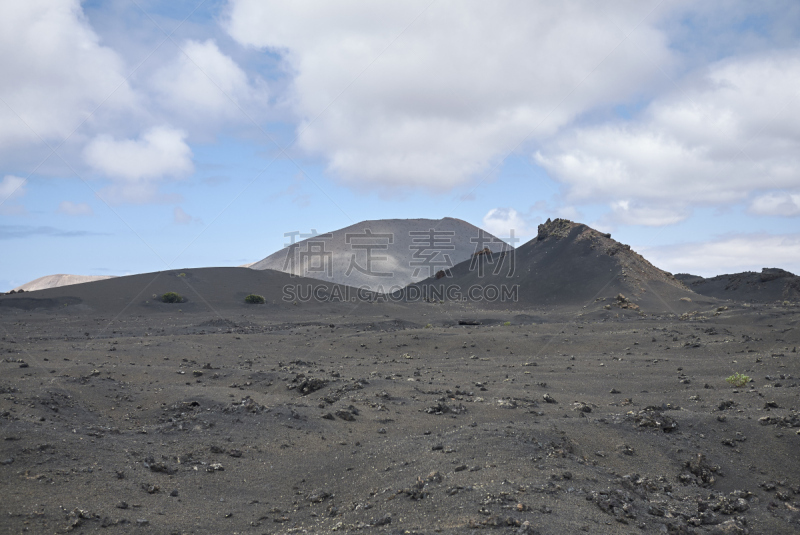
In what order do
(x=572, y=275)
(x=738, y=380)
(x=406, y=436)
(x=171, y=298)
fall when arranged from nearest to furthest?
(x=406, y=436)
(x=738, y=380)
(x=171, y=298)
(x=572, y=275)

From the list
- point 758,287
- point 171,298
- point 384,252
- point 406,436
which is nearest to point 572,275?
point 758,287

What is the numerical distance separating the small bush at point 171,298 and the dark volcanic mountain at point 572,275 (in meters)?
21.7

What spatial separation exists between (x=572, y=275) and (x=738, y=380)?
29631mm

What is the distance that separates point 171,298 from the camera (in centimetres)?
3152

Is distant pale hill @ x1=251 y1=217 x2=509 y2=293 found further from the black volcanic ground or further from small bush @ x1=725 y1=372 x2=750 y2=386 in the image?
small bush @ x1=725 y1=372 x2=750 y2=386

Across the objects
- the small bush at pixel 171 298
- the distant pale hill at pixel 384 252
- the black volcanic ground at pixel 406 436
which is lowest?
the black volcanic ground at pixel 406 436

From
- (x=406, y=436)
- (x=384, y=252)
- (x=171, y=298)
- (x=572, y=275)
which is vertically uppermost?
(x=384, y=252)

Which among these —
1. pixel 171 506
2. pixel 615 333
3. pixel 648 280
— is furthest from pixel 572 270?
pixel 171 506

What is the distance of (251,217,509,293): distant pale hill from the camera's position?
66500 millimetres

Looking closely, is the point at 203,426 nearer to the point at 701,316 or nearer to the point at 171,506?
the point at 171,506

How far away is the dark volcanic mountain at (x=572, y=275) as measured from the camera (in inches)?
1320

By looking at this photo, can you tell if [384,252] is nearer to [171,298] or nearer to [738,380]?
[171,298]

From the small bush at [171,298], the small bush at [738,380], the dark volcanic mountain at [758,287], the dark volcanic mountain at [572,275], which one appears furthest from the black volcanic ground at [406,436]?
the dark volcanic mountain at [758,287]

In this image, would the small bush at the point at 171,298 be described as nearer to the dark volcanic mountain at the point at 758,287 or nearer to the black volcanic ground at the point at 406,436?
the black volcanic ground at the point at 406,436
